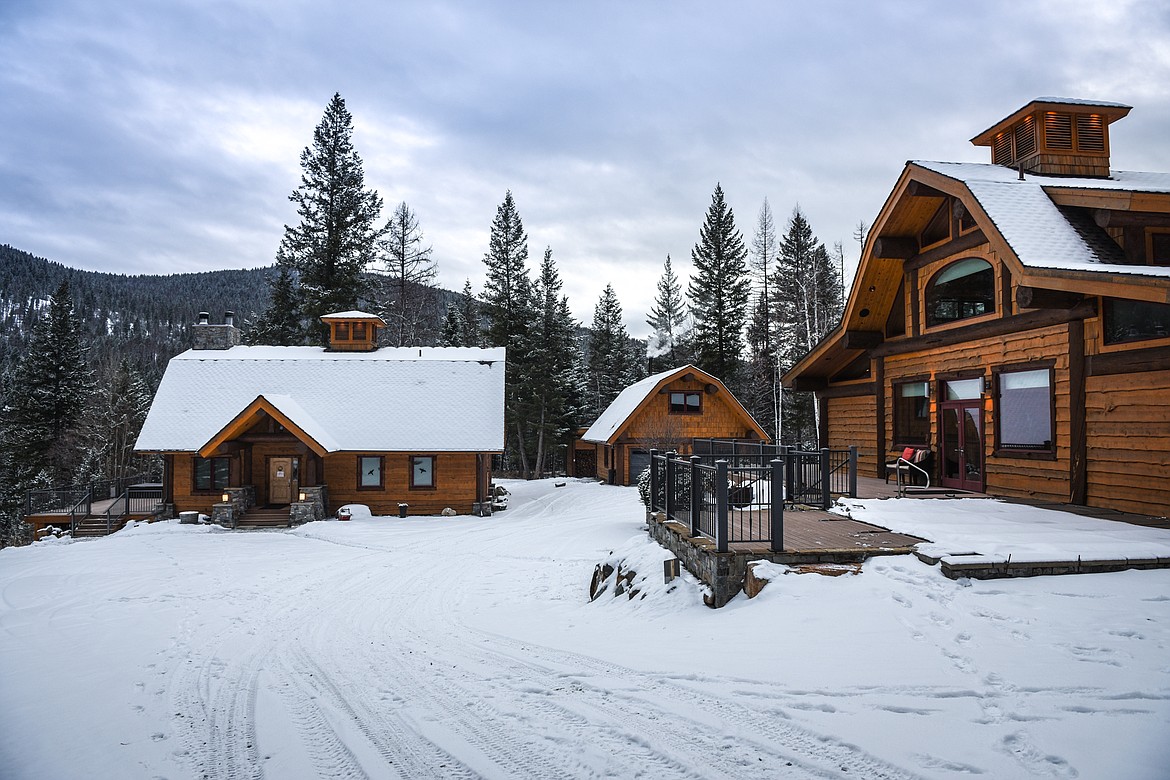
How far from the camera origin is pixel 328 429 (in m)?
20.6

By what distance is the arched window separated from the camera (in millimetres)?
11969

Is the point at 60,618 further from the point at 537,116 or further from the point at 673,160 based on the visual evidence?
the point at 673,160

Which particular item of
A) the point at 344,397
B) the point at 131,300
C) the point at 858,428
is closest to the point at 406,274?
the point at 344,397

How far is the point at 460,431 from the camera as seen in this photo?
21.2m

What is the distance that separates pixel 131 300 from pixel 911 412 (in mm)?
129244

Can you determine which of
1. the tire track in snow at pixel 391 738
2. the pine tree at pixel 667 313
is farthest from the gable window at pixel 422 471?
the pine tree at pixel 667 313

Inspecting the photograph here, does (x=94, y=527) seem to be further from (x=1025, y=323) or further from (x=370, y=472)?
(x=1025, y=323)

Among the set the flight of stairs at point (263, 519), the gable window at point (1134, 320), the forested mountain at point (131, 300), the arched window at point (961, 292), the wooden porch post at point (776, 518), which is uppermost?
the forested mountain at point (131, 300)

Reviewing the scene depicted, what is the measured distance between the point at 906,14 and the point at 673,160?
10171mm

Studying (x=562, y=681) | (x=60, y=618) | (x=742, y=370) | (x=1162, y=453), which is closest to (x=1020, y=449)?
(x=1162, y=453)

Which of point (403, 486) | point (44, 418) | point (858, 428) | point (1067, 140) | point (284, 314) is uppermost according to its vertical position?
point (1067, 140)

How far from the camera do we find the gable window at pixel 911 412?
13.8 metres

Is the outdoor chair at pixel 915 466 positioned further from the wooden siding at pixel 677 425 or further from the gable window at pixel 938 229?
the wooden siding at pixel 677 425

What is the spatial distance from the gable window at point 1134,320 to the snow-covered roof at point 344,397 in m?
16.1
